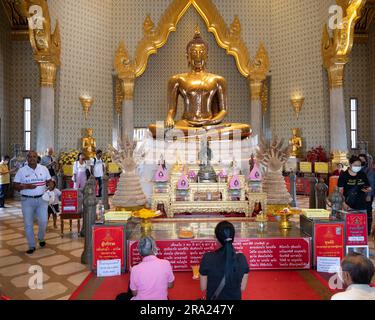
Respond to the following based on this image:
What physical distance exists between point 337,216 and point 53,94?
8211 millimetres

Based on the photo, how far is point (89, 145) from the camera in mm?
10125

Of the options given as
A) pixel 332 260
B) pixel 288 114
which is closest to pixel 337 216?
pixel 332 260

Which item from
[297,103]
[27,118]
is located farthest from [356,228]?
[27,118]

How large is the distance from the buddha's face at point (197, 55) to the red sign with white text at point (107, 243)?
5428mm

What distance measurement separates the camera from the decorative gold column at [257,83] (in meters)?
11.0

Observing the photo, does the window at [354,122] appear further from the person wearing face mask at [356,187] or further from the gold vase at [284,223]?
the gold vase at [284,223]

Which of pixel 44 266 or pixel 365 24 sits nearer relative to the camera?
pixel 44 266

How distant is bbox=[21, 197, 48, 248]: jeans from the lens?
4.17m

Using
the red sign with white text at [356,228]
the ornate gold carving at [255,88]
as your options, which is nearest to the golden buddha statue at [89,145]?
the ornate gold carving at [255,88]

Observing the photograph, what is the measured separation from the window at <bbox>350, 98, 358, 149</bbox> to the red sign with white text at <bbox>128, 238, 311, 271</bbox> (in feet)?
27.6

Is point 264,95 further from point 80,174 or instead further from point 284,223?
point 284,223

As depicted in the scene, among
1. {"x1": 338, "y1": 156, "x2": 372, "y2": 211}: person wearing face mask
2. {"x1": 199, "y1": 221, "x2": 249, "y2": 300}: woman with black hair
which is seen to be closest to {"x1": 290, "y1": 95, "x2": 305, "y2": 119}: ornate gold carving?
{"x1": 338, "y1": 156, "x2": 372, "y2": 211}: person wearing face mask

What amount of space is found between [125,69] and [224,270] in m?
9.82
